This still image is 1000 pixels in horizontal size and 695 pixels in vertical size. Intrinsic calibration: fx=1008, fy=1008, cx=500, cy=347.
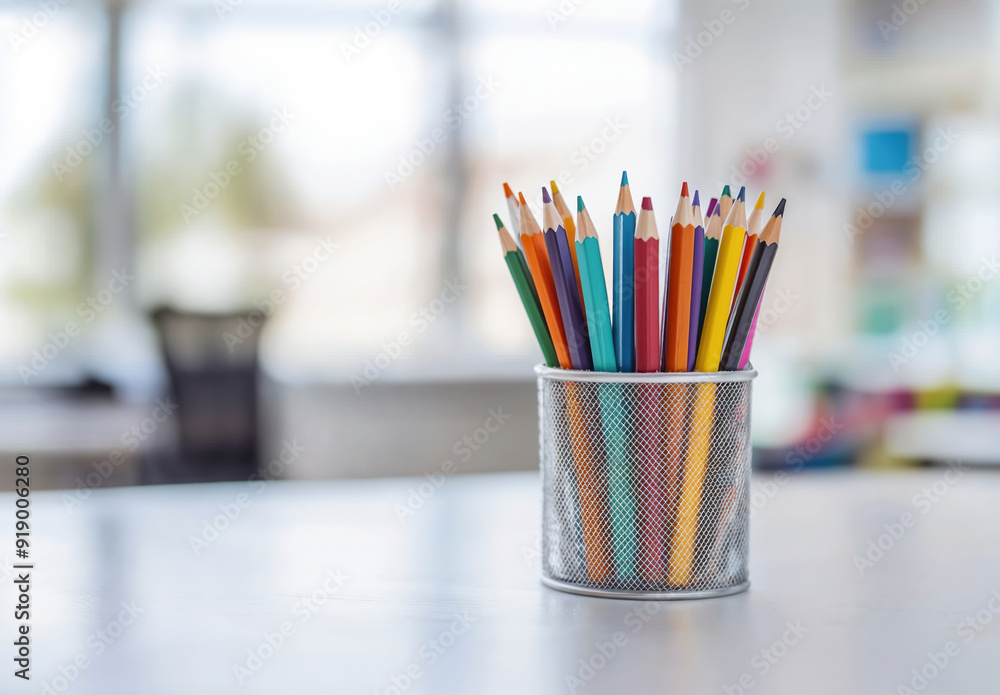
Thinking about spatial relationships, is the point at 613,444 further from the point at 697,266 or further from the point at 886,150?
the point at 886,150

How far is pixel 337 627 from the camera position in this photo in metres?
0.57

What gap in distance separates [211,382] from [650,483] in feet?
6.89

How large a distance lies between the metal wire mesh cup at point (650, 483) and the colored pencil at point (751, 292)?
15mm

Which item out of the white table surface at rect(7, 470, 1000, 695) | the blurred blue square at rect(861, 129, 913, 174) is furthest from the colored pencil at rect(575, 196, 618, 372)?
the blurred blue square at rect(861, 129, 913, 174)

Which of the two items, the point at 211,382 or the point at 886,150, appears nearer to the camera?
the point at 211,382

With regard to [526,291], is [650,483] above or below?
below

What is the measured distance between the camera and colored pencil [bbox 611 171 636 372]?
61cm

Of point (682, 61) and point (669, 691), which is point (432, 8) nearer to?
point (682, 61)

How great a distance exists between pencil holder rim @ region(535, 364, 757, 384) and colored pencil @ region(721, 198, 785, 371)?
14 millimetres

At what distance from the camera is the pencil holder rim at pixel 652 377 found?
62cm

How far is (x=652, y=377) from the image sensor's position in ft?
2.04

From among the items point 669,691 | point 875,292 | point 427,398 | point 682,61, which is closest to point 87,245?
point 427,398

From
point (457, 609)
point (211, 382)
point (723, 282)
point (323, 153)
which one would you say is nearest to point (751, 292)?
point (723, 282)

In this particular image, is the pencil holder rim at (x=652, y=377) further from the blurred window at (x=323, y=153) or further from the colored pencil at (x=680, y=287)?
the blurred window at (x=323, y=153)
